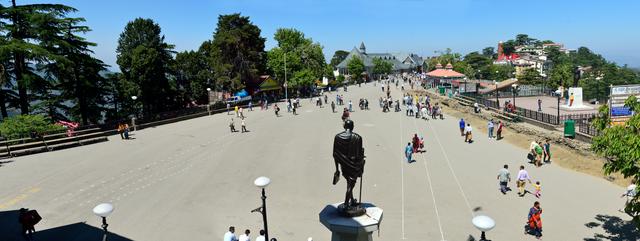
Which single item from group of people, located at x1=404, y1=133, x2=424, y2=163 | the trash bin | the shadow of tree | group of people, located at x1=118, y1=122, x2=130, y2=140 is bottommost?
the shadow of tree

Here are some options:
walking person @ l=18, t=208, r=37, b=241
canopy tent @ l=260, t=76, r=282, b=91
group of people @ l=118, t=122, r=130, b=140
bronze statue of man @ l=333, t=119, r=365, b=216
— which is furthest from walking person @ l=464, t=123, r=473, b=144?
canopy tent @ l=260, t=76, r=282, b=91

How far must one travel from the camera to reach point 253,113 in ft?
126

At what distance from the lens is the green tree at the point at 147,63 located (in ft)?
125

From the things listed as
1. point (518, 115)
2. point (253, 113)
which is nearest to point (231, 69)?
point (253, 113)

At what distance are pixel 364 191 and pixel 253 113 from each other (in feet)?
80.2

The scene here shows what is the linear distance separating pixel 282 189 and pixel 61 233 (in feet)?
23.3

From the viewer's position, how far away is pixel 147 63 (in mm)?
37969

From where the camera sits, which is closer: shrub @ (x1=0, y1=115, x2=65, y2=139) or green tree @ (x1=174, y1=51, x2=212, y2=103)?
shrub @ (x1=0, y1=115, x2=65, y2=139)

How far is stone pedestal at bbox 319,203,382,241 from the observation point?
6270 mm

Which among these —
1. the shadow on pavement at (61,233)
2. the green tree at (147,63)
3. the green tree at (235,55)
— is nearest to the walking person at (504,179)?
the shadow on pavement at (61,233)

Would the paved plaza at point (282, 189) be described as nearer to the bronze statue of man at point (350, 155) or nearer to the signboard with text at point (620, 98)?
the bronze statue of man at point (350, 155)

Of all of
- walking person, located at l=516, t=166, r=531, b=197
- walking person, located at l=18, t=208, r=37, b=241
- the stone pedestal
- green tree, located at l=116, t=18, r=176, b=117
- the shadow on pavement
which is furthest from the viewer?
green tree, located at l=116, t=18, r=176, b=117

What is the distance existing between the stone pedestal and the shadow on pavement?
24.6 feet

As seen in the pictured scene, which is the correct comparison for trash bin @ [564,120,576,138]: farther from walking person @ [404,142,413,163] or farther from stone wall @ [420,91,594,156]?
walking person @ [404,142,413,163]
